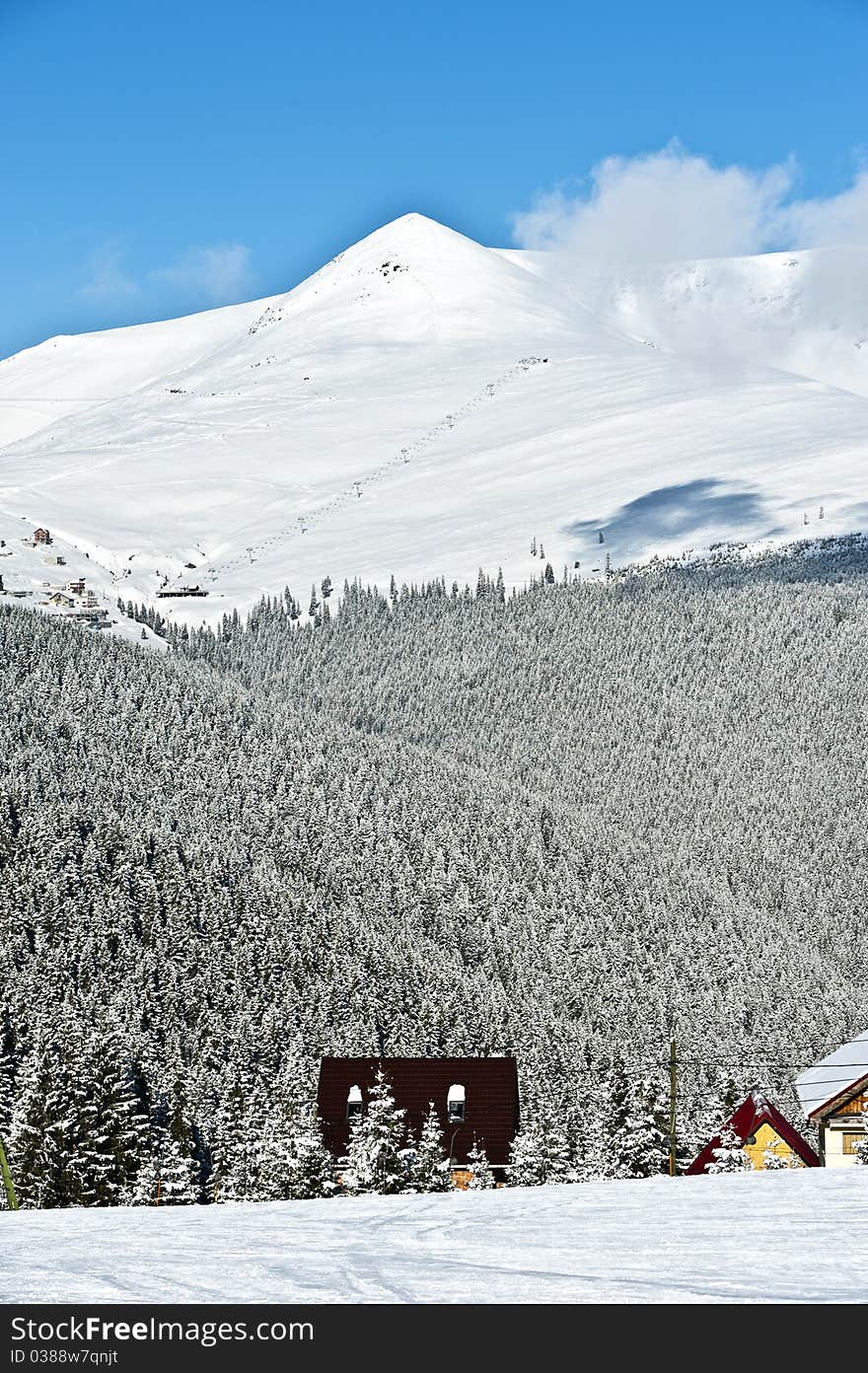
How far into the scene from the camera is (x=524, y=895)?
200 metres

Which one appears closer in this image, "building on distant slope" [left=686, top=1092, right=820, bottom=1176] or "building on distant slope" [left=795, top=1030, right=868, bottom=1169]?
"building on distant slope" [left=795, top=1030, right=868, bottom=1169]

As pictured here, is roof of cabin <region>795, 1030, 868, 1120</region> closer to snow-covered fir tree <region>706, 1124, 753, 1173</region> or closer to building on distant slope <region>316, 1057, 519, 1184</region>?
snow-covered fir tree <region>706, 1124, 753, 1173</region>

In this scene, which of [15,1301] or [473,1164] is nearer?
[15,1301]

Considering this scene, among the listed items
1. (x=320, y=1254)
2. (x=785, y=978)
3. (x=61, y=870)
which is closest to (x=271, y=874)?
(x=61, y=870)

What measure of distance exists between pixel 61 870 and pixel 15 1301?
6283 inches

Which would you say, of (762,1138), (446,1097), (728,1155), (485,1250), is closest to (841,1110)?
(728,1155)

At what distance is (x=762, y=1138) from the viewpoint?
45375 mm

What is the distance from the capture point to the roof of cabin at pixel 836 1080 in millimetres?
36312

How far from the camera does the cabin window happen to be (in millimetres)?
60062

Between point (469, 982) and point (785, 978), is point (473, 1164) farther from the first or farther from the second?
point (785, 978)

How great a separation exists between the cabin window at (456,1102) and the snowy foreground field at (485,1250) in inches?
1721

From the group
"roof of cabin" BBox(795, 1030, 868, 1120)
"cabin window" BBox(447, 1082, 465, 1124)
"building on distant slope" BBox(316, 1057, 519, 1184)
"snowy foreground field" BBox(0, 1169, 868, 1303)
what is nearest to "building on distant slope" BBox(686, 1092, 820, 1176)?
"roof of cabin" BBox(795, 1030, 868, 1120)

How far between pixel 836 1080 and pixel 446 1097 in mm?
23613

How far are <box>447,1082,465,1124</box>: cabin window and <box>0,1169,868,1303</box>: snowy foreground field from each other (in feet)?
143
